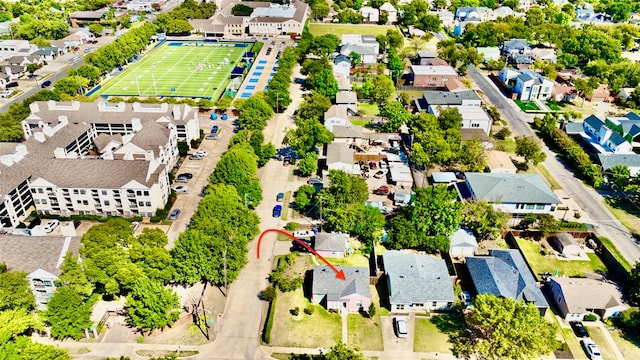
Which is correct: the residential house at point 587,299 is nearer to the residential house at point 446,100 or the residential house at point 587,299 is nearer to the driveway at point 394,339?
the driveway at point 394,339

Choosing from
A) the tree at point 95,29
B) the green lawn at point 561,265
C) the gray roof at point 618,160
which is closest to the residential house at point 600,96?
the gray roof at point 618,160

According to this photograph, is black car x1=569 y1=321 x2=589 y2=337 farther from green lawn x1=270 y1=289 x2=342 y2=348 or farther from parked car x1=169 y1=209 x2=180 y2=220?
parked car x1=169 y1=209 x2=180 y2=220

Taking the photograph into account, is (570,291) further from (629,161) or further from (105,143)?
(105,143)

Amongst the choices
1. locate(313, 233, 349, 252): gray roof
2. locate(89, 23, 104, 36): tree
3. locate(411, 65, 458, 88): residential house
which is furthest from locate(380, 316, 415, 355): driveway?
locate(89, 23, 104, 36): tree

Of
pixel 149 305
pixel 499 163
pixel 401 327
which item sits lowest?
pixel 401 327

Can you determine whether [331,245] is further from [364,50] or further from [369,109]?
[364,50]

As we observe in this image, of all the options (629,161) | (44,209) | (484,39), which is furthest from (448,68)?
(44,209)

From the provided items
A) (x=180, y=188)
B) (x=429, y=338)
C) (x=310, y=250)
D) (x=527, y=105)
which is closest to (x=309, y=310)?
(x=310, y=250)
